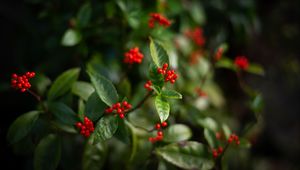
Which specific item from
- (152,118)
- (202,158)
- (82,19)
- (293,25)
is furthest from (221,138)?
(293,25)

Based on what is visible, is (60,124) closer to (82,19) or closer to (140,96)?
(140,96)

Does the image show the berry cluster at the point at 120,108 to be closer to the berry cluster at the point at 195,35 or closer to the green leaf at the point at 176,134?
the green leaf at the point at 176,134

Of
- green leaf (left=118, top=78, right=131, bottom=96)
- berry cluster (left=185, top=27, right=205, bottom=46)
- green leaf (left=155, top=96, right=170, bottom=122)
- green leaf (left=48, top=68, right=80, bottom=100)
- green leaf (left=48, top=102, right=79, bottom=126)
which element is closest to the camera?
green leaf (left=155, top=96, right=170, bottom=122)

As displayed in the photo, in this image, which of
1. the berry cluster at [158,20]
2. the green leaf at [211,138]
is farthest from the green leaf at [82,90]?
the green leaf at [211,138]

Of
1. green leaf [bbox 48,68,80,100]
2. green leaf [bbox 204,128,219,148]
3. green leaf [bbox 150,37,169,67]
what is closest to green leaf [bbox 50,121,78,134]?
green leaf [bbox 48,68,80,100]

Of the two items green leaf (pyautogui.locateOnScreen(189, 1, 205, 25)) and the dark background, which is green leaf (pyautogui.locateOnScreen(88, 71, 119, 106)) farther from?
green leaf (pyautogui.locateOnScreen(189, 1, 205, 25))

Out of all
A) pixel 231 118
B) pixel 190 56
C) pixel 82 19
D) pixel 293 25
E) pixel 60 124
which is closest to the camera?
pixel 60 124
